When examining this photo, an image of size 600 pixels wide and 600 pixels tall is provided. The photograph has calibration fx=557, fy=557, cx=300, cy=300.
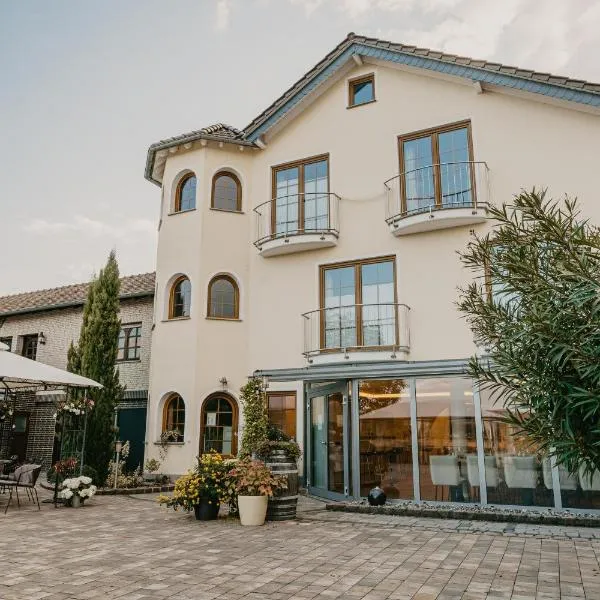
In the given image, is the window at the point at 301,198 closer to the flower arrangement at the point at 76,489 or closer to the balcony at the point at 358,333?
the balcony at the point at 358,333

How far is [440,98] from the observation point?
13125 millimetres

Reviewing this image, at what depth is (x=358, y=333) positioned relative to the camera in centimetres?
1247

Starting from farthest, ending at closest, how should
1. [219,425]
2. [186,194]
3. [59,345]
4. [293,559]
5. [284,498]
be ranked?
[59,345] → [186,194] → [219,425] → [284,498] → [293,559]

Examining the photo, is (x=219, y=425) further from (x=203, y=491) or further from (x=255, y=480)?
(x=255, y=480)

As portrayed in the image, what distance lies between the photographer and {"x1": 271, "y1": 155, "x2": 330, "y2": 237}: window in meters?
13.9

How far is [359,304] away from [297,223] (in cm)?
295

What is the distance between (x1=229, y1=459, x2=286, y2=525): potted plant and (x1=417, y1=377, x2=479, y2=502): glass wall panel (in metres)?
3.20

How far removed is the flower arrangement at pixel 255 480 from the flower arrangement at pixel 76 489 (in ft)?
11.4

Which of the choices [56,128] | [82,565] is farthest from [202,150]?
[82,565]

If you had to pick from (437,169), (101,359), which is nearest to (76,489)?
(101,359)

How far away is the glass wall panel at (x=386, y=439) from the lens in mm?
10938

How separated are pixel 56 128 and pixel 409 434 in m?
11.1

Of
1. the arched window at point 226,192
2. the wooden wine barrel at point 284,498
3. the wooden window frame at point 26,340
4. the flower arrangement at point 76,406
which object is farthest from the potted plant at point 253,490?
the wooden window frame at point 26,340

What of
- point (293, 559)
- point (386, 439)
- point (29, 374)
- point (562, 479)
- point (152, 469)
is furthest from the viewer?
point (152, 469)
